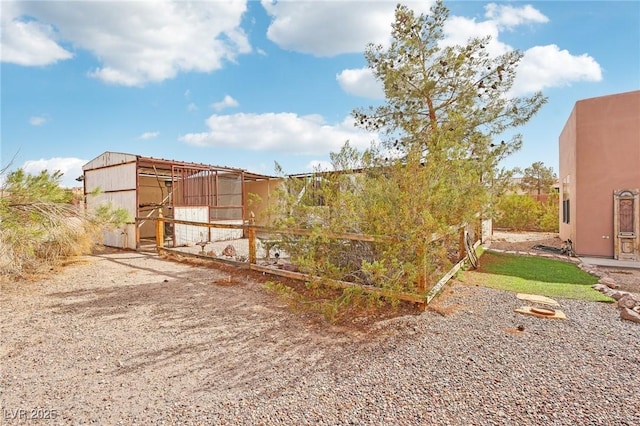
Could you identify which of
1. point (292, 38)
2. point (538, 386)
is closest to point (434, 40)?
point (292, 38)

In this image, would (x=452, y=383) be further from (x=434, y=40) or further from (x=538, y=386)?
(x=434, y=40)

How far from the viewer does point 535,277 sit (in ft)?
21.8

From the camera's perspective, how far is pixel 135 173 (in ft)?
33.9

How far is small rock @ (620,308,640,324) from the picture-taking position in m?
3.89

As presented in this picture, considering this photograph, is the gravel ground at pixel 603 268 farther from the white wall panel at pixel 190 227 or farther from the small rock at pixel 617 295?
the white wall panel at pixel 190 227

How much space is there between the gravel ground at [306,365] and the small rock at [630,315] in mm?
131

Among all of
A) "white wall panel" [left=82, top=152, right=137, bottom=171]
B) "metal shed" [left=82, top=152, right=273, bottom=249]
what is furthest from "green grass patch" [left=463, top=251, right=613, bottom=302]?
"white wall panel" [left=82, top=152, right=137, bottom=171]

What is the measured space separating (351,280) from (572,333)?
2.59m

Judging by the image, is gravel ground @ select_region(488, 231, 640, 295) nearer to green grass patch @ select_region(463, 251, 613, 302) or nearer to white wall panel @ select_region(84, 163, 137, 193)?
green grass patch @ select_region(463, 251, 613, 302)

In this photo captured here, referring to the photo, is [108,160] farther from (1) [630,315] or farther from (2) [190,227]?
(1) [630,315]

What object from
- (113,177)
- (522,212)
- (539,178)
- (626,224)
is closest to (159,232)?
(113,177)

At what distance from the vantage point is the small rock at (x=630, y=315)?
153 inches

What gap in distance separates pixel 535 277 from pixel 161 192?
46.5 ft

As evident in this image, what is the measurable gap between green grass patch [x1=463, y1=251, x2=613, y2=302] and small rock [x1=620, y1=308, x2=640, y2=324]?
0.81 meters
